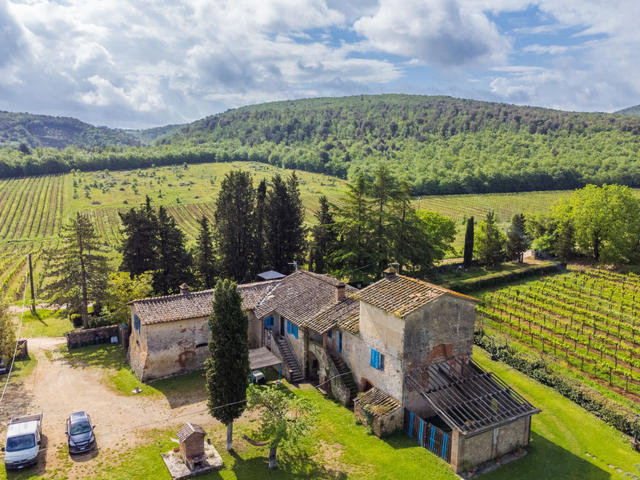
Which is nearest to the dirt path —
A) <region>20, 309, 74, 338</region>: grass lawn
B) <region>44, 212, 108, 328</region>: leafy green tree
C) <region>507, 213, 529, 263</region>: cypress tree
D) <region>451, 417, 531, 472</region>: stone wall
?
<region>44, 212, 108, 328</region>: leafy green tree

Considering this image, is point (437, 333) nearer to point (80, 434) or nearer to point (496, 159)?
point (80, 434)

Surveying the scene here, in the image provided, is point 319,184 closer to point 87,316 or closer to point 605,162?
point 605,162

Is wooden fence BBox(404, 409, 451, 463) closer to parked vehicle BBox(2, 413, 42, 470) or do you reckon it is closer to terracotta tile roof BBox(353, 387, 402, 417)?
terracotta tile roof BBox(353, 387, 402, 417)

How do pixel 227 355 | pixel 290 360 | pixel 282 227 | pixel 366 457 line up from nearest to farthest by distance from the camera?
pixel 227 355, pixel 366 457, pixel 290 360, pixel 282 227

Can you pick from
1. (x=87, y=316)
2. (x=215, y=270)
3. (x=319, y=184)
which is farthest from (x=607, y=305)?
(x=319, y=184)

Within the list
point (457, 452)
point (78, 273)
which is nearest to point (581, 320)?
point (457, 452)

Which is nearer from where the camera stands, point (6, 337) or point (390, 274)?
point (390, 274)

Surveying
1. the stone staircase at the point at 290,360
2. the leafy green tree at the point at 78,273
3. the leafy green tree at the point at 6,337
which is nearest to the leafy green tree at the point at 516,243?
the stone staircase at the point at 290,360

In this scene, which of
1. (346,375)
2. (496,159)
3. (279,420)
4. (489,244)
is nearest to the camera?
→ (279,420)
